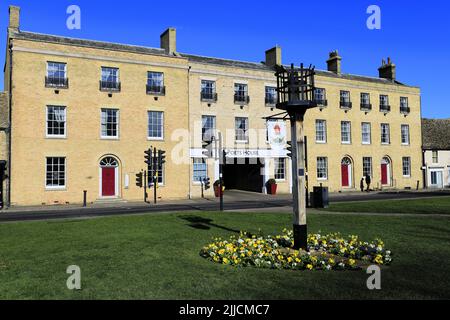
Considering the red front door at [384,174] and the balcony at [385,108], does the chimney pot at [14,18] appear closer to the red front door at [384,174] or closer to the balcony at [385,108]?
the balcony at [385,108]

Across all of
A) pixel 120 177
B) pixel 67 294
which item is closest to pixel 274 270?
pixel 67 294

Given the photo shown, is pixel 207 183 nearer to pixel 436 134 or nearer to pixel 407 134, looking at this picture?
pixel 407 134

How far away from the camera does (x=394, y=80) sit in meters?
44.9

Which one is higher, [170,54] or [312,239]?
[170,54]

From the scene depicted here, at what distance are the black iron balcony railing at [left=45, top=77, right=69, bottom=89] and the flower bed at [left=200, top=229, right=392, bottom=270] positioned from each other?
21.2 meters

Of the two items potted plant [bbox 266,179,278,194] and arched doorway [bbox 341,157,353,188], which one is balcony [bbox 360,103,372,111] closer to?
arched doorway [bbox 341,157,353,188]

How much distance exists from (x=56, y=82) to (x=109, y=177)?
24.0 ft

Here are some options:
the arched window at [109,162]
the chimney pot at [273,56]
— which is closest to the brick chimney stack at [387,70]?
the chimney pot at [273,56]

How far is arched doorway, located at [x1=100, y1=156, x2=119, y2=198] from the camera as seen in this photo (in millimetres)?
28203

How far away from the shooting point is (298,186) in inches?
390

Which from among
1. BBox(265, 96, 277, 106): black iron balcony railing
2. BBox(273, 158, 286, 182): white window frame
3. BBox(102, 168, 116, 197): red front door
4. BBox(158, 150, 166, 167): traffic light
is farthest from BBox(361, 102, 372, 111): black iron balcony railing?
BBox(102, 168, 116, 197): red front door

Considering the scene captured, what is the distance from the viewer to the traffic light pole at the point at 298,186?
984 centimetres
